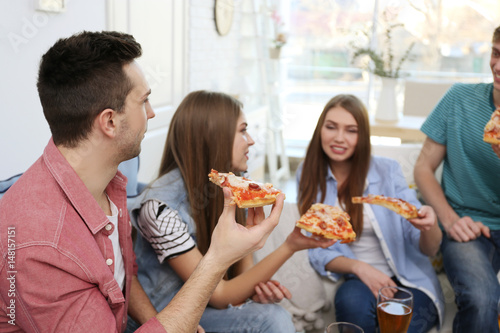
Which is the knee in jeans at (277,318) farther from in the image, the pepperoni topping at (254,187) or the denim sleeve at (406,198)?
the denim sleeve at (406,198)

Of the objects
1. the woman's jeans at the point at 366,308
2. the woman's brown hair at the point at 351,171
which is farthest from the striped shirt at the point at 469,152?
the woman's jeans at the point at 366,308

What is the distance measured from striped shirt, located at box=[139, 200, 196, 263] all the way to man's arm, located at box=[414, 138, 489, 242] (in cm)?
121

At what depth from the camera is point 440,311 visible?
2.07 metres

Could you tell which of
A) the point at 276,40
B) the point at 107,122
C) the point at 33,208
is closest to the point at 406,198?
the point at 107,122

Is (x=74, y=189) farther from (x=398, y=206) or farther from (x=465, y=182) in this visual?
(x=465, y=182)

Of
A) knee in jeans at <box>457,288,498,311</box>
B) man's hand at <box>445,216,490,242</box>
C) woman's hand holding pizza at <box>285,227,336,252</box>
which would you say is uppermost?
woman's hand holding pizza at <box>285,227,336,252</box>

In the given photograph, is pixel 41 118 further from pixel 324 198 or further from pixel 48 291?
pixel 48 291

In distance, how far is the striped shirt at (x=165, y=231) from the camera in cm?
171

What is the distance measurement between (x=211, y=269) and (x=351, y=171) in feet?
4.12

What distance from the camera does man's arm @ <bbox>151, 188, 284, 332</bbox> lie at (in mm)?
1207

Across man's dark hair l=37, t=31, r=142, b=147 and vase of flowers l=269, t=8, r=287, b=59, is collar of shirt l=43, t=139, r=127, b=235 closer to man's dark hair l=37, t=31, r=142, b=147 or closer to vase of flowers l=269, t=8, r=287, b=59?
man's dark hair l=37, t=31, r=142, b=147

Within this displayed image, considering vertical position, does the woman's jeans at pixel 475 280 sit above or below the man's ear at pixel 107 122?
below

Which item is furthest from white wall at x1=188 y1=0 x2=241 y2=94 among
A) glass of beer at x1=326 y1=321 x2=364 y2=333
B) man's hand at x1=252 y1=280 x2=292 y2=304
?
glass of beer at x1=326 y1=321 x2=364 y2=333

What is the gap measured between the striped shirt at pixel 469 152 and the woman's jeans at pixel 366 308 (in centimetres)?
52
